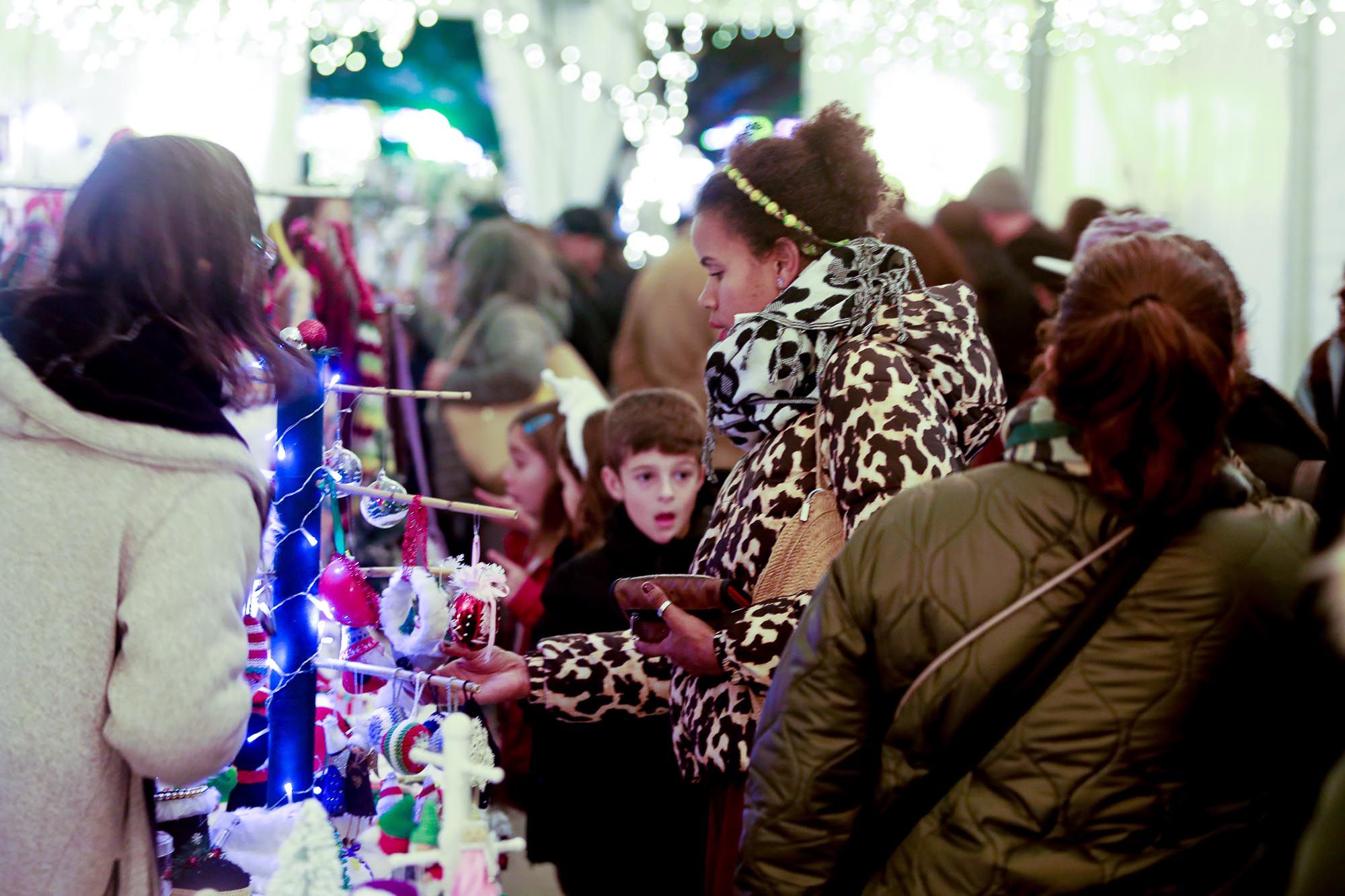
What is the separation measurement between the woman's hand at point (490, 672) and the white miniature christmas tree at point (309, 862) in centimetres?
46

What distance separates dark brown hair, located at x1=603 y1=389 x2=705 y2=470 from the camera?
3018mm

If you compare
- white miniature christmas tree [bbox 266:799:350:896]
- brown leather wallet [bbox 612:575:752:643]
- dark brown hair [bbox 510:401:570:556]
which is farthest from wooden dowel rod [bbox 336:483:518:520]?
dark brown hair [bbox 510:401:570:556]

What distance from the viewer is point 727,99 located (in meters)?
11.8

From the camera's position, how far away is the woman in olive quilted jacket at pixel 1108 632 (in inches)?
57.5

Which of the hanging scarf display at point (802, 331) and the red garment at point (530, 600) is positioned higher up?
the hanging scarf display at point (802, 331)

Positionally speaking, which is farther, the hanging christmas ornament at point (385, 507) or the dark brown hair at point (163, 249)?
the hanging christmas ornament at point (385, 507)

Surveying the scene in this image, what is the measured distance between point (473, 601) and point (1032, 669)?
2.83 ft

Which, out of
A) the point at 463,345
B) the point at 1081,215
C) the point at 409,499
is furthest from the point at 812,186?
the point at 463,345

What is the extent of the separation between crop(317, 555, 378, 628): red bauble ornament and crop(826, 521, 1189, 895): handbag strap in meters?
0.89

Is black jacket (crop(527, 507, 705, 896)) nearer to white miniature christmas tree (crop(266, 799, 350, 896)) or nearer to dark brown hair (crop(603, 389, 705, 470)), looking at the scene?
dark brown hair (crop(603, 389, 705, 470))

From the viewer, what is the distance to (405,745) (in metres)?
1.86

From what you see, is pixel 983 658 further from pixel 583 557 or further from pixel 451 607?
pixel 583 557

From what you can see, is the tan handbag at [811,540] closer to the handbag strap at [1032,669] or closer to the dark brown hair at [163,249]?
the handbag strap at [1032,669]

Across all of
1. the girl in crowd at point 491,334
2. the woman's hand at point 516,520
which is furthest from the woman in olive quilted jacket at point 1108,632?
the girl in crowd at point 491,334
